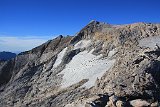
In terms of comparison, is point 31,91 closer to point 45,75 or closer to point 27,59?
point 45,75

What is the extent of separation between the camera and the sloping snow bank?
1949 inches

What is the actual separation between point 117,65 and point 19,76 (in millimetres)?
25263

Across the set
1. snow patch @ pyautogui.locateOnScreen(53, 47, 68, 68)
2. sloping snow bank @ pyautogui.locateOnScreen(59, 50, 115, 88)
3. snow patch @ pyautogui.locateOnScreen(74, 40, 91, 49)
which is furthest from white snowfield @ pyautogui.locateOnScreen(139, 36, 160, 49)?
snow patch @ pyautogui.locateOnScreen(53, 47, 68, 68)

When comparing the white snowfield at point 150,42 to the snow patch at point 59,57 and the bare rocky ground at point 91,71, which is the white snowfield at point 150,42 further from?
the snow patch at point 59,57

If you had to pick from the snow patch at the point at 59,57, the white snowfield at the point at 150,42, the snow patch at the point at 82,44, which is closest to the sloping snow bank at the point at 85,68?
the snow patch at the point at 82,44

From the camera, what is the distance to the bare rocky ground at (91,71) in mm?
35125

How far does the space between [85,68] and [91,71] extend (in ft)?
9.01

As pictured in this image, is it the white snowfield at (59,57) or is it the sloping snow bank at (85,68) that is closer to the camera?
the sloping snow bank at (85,68)

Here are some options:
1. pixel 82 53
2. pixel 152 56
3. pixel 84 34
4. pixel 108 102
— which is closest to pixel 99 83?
pixel 152 56

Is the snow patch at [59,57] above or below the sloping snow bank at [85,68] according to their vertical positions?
above

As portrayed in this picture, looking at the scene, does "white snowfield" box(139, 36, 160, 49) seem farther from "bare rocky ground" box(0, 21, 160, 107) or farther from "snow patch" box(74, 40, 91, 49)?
"snow patch" box(74, 40, 91, 49)

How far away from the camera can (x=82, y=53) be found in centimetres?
6053

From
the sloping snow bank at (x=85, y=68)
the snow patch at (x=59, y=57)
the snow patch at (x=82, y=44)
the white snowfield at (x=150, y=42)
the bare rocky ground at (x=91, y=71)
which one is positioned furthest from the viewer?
the snow patch at (x=82, y=44)

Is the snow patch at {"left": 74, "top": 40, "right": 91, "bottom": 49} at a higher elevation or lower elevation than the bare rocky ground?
higher
